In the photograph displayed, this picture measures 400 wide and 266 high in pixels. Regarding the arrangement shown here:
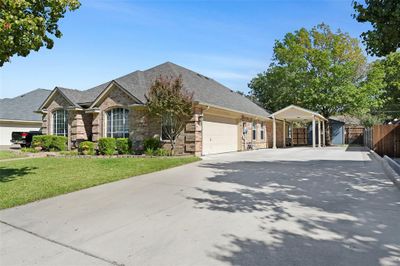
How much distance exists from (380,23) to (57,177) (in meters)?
11.1

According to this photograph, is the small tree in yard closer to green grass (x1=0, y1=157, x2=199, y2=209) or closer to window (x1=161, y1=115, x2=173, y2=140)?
window (x1=161, y1=115, x2=173, y2=140)

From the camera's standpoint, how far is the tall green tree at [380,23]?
7739mm

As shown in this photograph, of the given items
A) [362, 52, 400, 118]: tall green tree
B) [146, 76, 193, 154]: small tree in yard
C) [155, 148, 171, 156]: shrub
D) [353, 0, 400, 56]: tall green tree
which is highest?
[362, 52, 400, 118]: tall green tree

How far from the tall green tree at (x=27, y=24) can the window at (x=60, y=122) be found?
13.9 meters

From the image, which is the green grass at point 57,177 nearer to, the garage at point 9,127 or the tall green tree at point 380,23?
the tall green tree at point 380,23

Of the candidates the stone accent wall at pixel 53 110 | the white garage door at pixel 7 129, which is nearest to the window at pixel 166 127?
the stone accent wall at pixel 53 110

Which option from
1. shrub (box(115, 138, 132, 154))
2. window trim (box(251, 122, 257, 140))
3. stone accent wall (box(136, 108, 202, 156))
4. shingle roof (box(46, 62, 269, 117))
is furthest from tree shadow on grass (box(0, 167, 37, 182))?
window trim (box(251, 122, 257, 140))

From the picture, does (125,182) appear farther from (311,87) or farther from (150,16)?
(311,87)

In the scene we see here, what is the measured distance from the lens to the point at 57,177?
9.51 metres

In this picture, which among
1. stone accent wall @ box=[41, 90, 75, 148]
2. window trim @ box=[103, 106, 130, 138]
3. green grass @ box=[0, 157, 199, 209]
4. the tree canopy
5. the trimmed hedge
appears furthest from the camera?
the tree canopy

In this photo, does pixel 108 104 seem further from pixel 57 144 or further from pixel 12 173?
pixel 12 173

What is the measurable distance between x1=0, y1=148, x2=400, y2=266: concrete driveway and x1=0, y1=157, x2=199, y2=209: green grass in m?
0.58

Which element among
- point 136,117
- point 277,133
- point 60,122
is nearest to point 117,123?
point 136,117

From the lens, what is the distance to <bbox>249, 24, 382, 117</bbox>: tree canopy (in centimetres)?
2784
